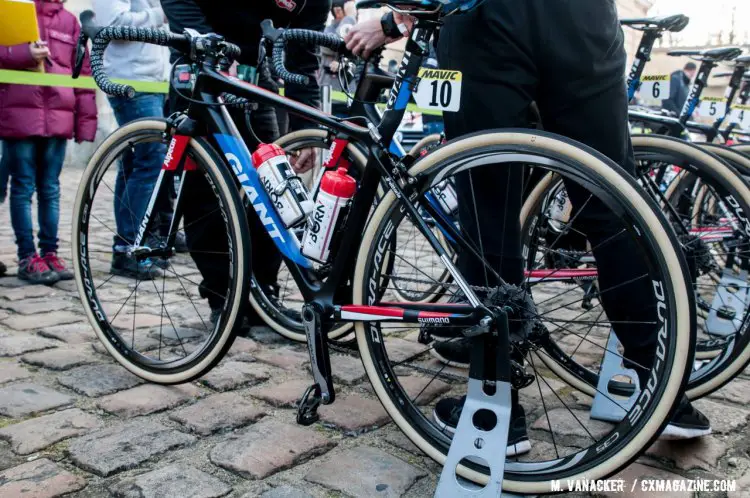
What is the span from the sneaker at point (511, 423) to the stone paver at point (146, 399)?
973 millimetres

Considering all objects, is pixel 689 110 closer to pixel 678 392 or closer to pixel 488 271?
pixel 488 271

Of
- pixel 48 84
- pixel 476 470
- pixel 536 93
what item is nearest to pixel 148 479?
pixel 476 470

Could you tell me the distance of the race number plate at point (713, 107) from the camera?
5621mm

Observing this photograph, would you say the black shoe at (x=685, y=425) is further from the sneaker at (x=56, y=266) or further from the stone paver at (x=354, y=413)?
the sneaker at (x=56, y=266)

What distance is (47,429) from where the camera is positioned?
2.42m

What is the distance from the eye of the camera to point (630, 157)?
236 cm

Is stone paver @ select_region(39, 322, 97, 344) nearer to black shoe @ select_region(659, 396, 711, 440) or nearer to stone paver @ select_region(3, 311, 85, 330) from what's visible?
stone paver @ select_region(3, 311, 85, 330)

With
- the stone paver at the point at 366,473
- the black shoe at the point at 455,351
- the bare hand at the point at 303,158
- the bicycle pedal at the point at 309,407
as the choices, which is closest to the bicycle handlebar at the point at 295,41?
the bare hand at the point at 303,158

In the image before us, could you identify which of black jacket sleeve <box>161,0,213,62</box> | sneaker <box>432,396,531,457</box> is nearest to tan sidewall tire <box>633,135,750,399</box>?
sneaker <box>432,396,531,457</box>

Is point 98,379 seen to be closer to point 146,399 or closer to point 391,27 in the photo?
point 146,399

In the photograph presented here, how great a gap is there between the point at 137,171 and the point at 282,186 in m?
2.59

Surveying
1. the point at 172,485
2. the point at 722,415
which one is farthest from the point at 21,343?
the point at 722,415

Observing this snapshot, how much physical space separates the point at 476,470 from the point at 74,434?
50.9 inches

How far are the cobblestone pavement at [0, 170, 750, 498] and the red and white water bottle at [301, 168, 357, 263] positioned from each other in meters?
0.61
